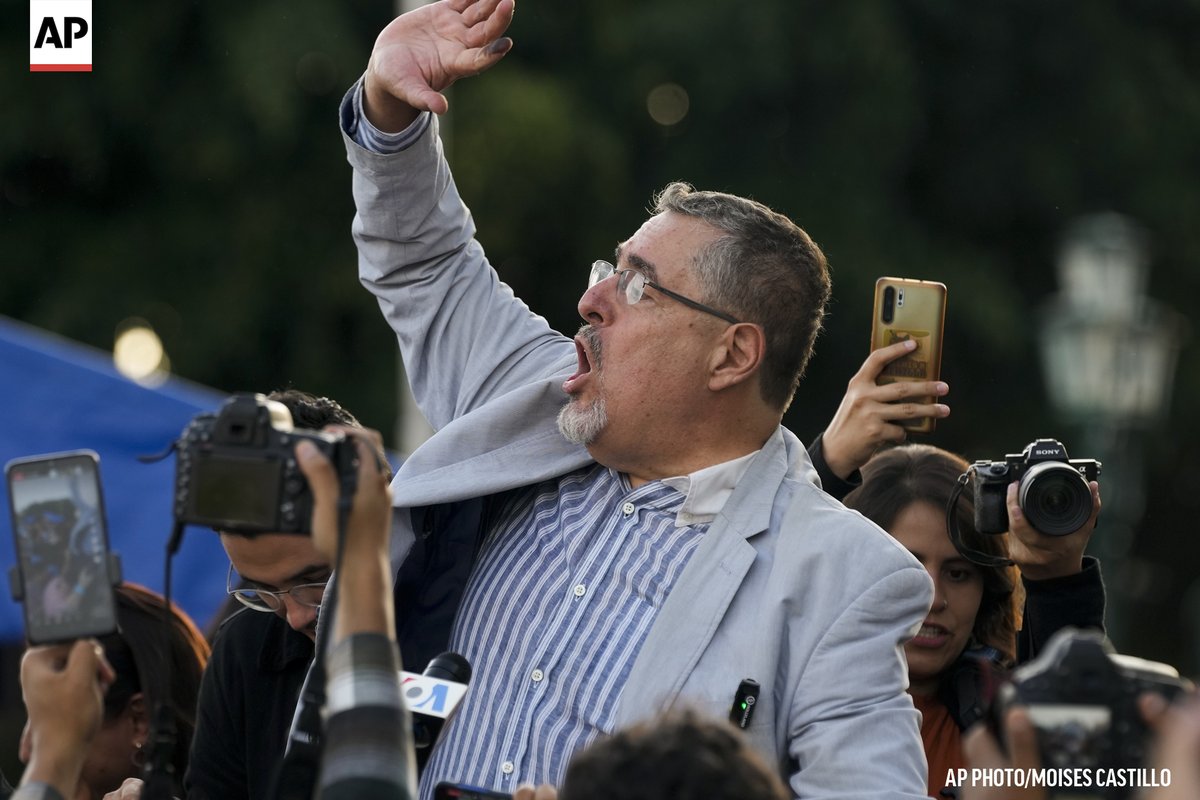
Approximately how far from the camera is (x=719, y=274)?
13.4 feet

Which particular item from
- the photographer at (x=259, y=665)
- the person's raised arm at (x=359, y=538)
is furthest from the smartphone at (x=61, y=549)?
the photographer at (x=259, y=665)

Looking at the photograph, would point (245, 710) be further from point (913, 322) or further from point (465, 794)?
point (913, 322)

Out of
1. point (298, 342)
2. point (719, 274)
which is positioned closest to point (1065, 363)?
point (298, 342)

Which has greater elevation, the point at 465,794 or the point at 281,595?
the point at 281,595

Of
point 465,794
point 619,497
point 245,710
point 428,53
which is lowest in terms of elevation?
point 245,710

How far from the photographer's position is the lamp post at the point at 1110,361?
38.7ft

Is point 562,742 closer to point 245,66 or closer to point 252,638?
point 252,638

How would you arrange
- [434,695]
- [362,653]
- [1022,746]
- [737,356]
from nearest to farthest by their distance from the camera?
[1022,746], [362,653], [434,695], [737,356]

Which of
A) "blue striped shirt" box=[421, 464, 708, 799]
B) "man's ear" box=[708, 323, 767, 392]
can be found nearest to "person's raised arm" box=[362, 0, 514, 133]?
"man's ear" box=[708, 323, 767, 392]

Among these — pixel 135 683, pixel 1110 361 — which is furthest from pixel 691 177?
pixel 135 683

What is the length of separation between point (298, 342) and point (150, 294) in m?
1.07

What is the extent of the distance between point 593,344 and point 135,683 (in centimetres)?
124

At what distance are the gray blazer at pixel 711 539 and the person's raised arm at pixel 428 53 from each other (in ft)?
0.35

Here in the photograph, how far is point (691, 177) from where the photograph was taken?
13398 millimetres
